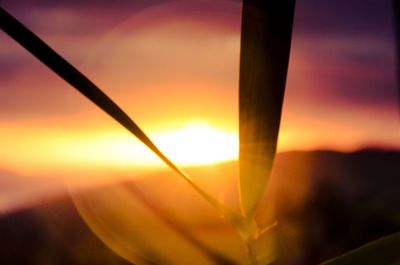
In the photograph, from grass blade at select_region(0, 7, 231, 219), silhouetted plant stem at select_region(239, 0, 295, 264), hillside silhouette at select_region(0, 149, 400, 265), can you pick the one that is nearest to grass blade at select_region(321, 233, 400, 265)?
silhouetted plant stem at select_region(239, 0, 295, 264)

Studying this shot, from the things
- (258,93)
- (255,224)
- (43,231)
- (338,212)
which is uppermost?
(258,93)

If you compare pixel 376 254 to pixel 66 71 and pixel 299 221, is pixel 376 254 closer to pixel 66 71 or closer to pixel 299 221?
pixel 66 71

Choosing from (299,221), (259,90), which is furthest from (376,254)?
(299,221)

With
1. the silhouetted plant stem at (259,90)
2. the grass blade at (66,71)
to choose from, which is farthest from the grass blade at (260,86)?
the grass blade at (66,71)

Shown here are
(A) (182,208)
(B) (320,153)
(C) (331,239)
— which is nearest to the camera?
(C) (331,239)

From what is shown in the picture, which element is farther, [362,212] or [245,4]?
[362,212]

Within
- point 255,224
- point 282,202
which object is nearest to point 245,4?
point 255,224

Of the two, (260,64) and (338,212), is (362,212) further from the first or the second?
(260,64)
